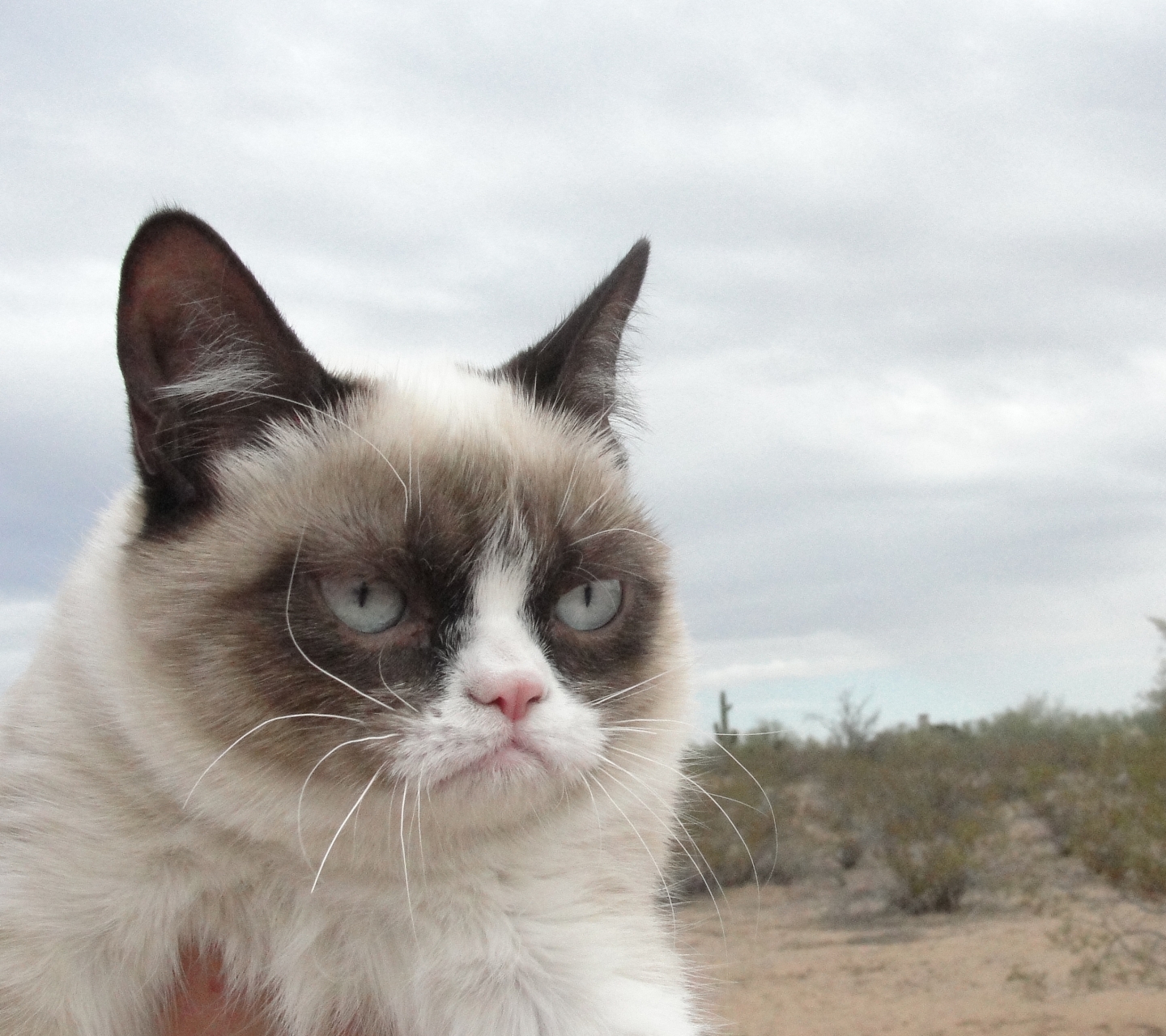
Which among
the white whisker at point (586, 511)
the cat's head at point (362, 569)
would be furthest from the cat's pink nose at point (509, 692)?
the white whisker at point (586, 511)

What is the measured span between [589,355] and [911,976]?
40.7 feet

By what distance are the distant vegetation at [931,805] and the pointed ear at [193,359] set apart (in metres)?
9.53

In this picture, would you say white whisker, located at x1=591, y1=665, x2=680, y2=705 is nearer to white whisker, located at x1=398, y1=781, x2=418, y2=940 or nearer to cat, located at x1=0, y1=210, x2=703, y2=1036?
cat, located at x1=0, y1=210, x2=703, y2=1036

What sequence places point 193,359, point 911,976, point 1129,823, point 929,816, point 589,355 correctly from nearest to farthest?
1. point 193,359
2. point 589,355
3. point 1129,823
4. point 911,976
5. point 929,816

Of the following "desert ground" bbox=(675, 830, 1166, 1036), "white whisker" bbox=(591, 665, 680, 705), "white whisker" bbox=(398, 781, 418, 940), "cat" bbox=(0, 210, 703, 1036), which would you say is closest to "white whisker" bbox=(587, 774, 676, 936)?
"cat" bbox=(0, 210, 703, 1036)

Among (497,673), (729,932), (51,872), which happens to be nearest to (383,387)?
(497,673)

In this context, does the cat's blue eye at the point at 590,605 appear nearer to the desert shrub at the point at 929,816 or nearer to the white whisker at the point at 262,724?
the white whisker at the point at 262,724

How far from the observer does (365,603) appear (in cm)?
220

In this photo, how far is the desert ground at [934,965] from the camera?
11781mm

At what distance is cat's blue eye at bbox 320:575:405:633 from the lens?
7.17 feet

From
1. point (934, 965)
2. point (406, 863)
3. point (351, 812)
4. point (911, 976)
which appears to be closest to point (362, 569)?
point (351, 812)

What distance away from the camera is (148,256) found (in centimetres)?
231

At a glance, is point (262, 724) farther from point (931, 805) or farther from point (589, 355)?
point (931, 805)

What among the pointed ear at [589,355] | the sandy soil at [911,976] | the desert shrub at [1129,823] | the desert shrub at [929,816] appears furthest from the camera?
the desert shrub at [929,816]
